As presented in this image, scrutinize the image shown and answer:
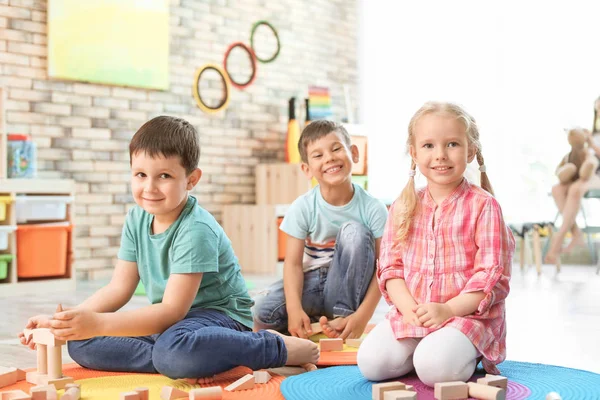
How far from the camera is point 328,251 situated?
230 centimetres

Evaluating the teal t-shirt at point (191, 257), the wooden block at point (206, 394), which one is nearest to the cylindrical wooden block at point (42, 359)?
the teal t-shirt at point (191, 257)

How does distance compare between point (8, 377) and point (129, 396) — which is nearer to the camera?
point (129, 396)

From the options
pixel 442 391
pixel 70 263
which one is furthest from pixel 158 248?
pixel 70 263

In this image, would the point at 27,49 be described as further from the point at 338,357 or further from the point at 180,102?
the point at 338,357

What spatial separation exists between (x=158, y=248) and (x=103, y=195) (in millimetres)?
2963

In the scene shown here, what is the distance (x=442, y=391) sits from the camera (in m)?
1.42

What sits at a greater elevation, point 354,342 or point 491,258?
point 491,258

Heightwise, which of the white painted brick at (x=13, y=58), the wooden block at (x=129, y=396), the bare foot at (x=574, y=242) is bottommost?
the wooden block at (x=129, y=396)

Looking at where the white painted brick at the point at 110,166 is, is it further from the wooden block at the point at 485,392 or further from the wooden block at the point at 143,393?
the wooden block at the point at 485,392

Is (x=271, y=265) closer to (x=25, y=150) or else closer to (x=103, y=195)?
(x=103, y=195)

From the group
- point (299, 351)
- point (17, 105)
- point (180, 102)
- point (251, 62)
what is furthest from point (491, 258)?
point (251, 62)

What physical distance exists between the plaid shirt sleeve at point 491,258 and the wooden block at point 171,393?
0.61 meters

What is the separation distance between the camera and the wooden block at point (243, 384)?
155 centimetres

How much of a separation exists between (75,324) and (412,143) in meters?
0.81
